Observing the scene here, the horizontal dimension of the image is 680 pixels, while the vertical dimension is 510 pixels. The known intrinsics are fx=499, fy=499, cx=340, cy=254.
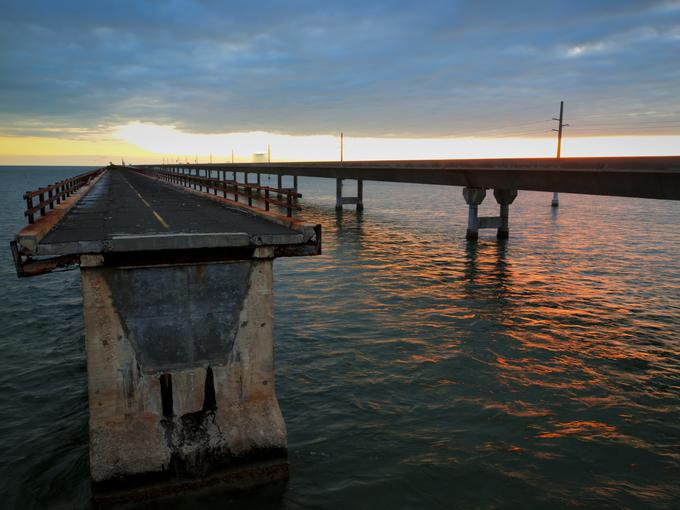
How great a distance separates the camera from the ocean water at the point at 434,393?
8727mm

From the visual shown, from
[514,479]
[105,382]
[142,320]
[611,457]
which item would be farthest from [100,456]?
[611,457]

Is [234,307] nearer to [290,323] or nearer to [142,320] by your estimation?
[142,320]

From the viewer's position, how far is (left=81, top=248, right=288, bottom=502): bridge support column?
8.13m

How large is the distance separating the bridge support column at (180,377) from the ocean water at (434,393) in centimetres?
66

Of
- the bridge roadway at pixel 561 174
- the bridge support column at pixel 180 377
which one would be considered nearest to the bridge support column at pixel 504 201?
the bridge roadway at pixel 561 174

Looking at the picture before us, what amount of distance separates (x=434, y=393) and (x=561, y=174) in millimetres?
21483

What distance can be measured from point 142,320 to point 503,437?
7.43 meters

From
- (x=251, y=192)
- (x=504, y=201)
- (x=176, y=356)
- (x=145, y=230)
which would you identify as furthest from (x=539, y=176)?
(x=176, y=356)

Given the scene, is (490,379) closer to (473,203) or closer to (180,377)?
(180,377)

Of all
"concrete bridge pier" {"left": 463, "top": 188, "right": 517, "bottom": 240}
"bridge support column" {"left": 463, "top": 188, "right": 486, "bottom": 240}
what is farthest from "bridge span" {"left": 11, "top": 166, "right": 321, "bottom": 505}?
"concrete bridge pier" {"left": 463, "top": 188, "right": 517, "bottom": 240}

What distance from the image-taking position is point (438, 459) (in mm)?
9531

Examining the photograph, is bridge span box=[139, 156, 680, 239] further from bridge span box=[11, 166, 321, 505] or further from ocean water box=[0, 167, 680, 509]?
bridge span box=[11, 166, 321, 505]

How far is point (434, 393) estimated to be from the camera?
12.3 meters

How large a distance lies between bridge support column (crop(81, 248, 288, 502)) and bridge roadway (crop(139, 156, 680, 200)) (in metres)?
20.4
